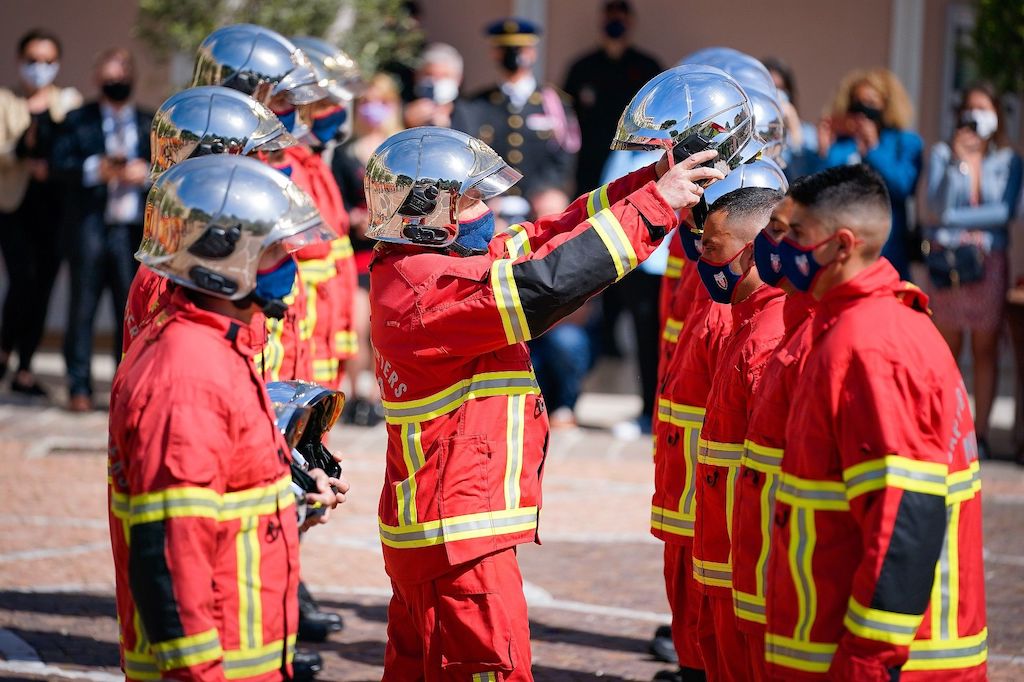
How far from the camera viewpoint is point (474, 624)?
4484mm

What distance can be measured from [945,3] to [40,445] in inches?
360

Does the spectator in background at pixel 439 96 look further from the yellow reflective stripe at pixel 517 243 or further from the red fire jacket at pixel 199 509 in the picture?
the red fire jacket at pixel 199 509

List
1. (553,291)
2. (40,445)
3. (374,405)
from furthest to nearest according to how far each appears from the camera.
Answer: (374,405)
(40,445)
(553,291)

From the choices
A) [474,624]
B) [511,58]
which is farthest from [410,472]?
[511,58]

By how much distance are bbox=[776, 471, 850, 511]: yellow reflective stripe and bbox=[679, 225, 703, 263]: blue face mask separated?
1.53 metres

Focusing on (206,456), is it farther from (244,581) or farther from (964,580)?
(964,580)

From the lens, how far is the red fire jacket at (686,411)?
527 centimetres

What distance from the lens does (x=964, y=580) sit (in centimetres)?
372

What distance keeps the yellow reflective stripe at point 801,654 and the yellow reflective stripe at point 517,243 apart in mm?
1756

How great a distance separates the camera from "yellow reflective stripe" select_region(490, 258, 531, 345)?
172 inches

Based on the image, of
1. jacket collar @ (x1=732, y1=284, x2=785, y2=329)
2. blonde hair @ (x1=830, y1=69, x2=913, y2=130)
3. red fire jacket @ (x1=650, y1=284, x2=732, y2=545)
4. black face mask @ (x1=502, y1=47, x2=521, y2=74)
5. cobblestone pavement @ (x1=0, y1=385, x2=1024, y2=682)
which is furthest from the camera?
black face mask @ (x1=502, y1=47, x2=521, y2=74)

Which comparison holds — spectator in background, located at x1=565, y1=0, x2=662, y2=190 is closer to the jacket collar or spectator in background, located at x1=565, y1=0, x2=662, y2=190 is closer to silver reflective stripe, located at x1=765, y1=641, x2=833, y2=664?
the jacket collar

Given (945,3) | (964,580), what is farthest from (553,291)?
(945,3)

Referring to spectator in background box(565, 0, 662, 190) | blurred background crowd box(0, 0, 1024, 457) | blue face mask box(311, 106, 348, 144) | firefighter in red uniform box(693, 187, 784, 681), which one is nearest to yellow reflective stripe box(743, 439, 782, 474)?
firefighter in red uniform box(693, 187, 784, 681)
